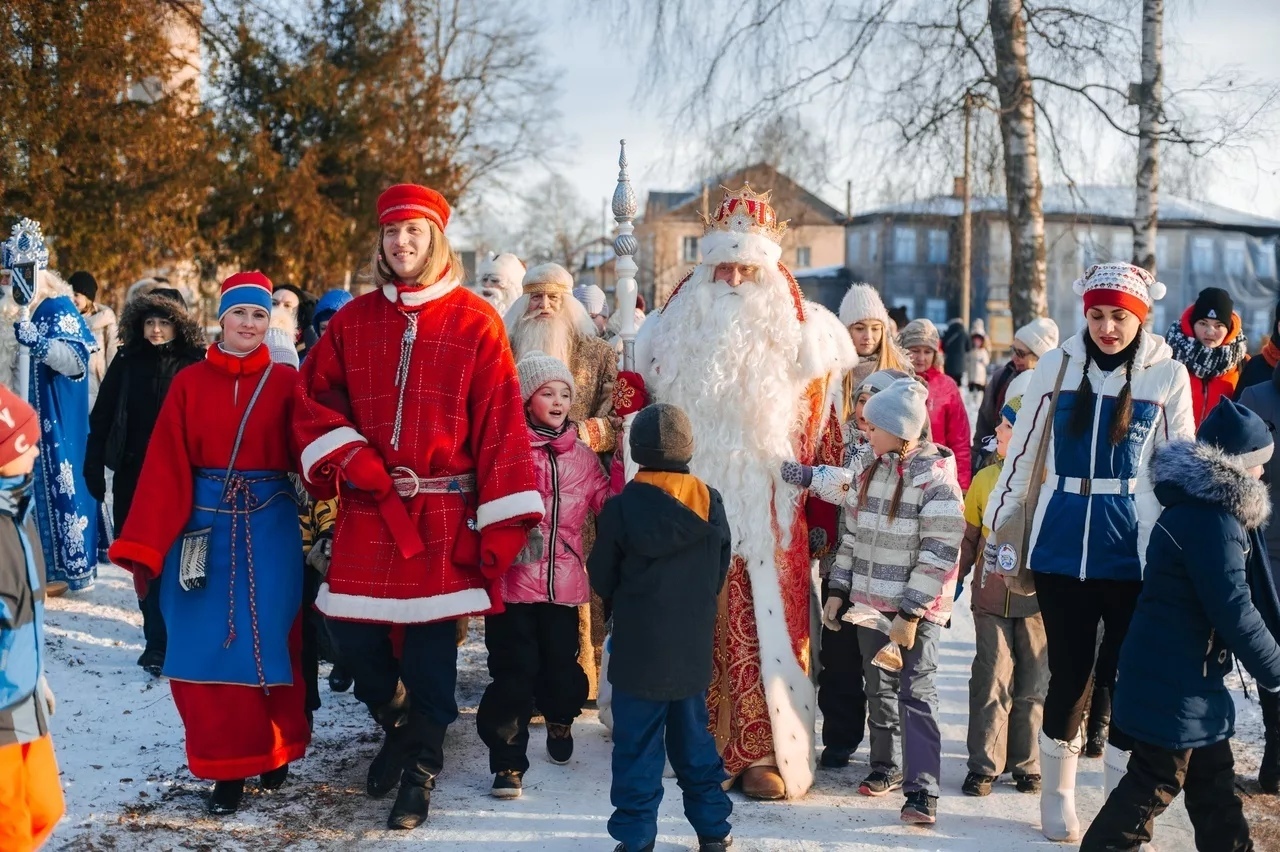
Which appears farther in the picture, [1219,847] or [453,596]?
[453,596]

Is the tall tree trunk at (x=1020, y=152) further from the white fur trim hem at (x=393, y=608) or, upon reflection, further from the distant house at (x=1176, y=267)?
the distant house at (x=1176, y=267)

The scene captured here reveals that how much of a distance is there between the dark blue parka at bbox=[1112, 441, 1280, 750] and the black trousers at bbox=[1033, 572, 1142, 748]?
38 cm

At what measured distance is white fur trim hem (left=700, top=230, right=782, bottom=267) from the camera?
484 cm

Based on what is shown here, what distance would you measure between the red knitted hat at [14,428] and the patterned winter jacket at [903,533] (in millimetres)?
2767

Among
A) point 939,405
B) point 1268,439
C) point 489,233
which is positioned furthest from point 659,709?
point 489,233

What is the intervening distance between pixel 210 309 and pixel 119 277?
3.93 m

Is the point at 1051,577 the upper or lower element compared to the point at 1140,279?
lower

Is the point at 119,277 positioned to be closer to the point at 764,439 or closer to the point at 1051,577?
the point at 764,439

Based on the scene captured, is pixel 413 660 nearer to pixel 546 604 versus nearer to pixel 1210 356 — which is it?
pixel 546 604

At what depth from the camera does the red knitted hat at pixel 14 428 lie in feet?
10.5

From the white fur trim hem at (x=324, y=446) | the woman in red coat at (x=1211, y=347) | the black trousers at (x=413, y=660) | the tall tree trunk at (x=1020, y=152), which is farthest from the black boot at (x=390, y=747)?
the tall tree trunk at (x=1020, y=152)

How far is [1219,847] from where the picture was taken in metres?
3.68

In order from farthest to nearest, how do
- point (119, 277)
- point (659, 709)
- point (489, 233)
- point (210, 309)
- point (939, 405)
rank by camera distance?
point (489, 233), point (210, 309), point (119, 277), point (939, 405), point (659, 709)

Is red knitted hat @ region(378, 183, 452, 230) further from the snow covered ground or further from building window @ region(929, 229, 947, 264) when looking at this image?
building window @ region(929, 229, 947, 264)
